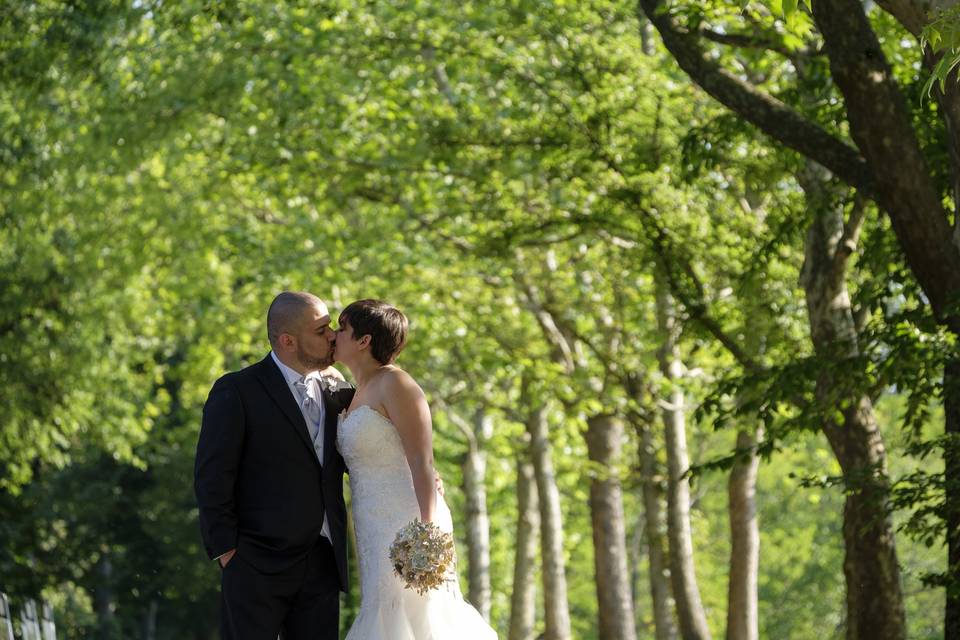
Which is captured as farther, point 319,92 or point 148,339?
point 148,339

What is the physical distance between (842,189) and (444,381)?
17.1 metres

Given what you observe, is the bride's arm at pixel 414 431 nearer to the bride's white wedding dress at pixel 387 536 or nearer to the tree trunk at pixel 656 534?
the bride's white wedding dress at pixel 387 536

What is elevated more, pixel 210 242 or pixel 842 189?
pixel 210 242

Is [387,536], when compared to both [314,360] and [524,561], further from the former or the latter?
[524,561]

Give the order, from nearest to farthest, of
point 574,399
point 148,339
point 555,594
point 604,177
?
1. point 604,177
2. point 574,399
3. point 555,594
4. point 148,339

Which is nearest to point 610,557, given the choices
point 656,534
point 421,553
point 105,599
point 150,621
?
point 656,534

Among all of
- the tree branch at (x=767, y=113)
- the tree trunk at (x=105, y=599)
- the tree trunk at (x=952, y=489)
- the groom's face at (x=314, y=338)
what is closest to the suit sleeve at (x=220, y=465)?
the groom's face at (x=314, y=338)

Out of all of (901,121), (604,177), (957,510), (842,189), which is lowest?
(957,510)

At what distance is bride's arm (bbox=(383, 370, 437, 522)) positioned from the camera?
718 centimetres

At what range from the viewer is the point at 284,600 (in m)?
6.88

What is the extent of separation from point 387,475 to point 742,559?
43.3 ft

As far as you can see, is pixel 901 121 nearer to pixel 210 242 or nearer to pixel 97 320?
pixel 210 242

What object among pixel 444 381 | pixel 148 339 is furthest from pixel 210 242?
pixel 148 339

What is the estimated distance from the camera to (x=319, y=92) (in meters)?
19.6
